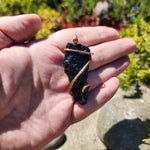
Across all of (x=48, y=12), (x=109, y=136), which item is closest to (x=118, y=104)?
(x=109, y=136)

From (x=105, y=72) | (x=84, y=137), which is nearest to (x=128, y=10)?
(x=105, y=72)

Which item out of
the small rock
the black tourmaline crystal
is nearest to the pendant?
the black tourmaline crystal

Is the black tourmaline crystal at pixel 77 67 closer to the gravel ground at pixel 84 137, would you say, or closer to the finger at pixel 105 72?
the finger at pixel 105 72

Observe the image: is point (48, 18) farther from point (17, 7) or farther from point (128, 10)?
point (128, 10)

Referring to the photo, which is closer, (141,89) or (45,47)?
(45,47)

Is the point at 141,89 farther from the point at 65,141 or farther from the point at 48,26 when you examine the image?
the point at 48,26
